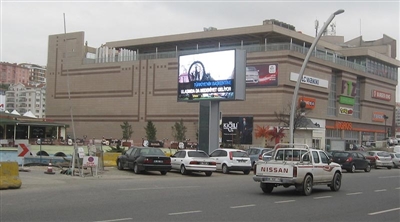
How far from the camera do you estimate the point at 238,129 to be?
69.7m

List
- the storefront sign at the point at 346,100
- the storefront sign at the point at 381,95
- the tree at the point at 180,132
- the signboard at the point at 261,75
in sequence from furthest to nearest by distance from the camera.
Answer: the storefront sign at the point at 381,95, the storefront sign at the point at 346,100, the tree at the point at 180,132, the signboard at the point at 261,75

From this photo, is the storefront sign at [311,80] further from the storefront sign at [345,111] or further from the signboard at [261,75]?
the storefront sign at [345,111]

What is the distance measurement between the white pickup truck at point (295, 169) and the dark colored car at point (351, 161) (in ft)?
56.0

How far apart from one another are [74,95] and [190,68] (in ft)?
176

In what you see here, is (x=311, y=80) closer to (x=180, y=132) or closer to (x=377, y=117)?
(x=180, y=132)

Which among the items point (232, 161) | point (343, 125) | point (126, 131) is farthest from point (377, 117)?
point (232, 161)

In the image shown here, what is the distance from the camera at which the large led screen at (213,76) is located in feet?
112

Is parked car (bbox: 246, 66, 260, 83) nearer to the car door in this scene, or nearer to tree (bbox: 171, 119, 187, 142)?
tree (bbox: 171, 119, 187, 142)

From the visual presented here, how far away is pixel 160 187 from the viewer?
64.0 ft

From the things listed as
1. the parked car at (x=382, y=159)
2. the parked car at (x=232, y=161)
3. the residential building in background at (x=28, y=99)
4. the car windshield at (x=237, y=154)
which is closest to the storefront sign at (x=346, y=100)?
the parked car at (x=382, y=159)

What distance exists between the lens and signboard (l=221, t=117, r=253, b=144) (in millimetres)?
69000

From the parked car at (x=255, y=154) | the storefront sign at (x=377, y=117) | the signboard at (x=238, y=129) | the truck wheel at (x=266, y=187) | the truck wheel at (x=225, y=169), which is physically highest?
the storefront sign at (x=377, y=117)

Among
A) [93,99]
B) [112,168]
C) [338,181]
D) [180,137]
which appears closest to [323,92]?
[180,137]

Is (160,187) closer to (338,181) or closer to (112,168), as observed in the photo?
(338,181)
